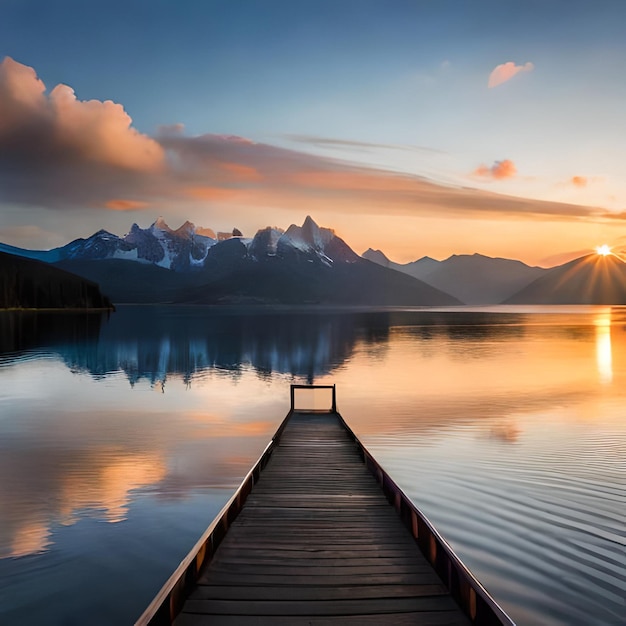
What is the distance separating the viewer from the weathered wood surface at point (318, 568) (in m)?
7.58

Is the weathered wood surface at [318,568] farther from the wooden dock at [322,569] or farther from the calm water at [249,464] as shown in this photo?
the calm water at [249,464]

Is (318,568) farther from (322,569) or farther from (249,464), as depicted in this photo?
(249,464)

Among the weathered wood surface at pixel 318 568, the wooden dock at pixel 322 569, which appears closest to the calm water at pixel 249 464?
the wooden dock at pixel 322 569

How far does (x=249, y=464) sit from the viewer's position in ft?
67.1

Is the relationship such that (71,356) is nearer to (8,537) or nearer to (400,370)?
(400,370)

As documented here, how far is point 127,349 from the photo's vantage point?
74.1m

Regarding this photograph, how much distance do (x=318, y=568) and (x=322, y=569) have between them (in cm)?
7

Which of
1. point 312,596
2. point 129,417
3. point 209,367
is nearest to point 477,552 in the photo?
point 312,596

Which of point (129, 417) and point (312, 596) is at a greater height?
point (312, 596)

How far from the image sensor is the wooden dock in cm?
745

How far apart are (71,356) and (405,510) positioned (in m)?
60.6

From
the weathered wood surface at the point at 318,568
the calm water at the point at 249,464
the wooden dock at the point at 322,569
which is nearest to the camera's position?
the wooden dock at the point at 322,569

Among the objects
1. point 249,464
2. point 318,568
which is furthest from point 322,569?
point 249,464

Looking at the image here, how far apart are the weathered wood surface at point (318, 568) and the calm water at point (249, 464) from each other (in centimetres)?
214
